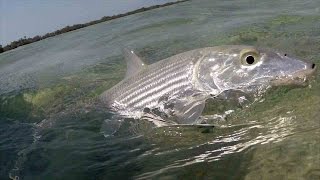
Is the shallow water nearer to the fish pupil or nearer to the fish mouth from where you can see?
the fish mouth

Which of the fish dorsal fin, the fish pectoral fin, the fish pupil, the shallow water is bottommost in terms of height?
the shallow water

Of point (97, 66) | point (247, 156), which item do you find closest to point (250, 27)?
point (97, 66)

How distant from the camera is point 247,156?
196 inches

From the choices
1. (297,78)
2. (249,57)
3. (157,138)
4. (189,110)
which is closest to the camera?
(297,78)

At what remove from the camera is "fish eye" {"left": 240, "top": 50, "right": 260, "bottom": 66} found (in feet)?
18.2

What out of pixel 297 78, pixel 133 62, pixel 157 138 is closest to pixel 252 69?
pixel 297 78

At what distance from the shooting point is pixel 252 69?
5.63 metres

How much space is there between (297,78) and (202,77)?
113 centimetres

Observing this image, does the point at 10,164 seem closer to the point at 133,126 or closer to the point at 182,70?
the point at 133,126

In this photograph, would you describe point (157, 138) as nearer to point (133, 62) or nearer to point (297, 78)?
point (133, 62)

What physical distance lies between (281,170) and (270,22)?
425 inches

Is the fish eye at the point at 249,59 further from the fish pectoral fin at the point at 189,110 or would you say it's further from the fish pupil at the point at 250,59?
the fish pectoral fin at the point at 189,110

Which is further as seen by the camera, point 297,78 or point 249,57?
point 249,57

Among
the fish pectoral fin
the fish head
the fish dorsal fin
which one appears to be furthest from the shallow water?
the fish dorsal fin
